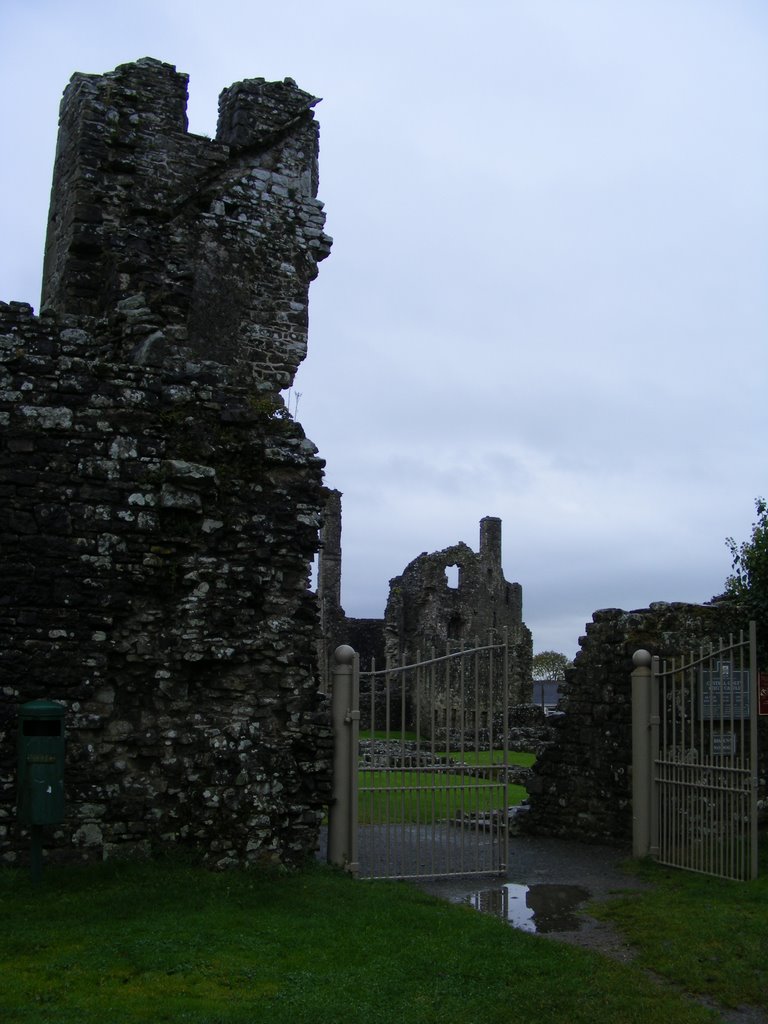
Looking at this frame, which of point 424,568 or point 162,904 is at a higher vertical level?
point 424,568

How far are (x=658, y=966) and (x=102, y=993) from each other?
11.3 ft

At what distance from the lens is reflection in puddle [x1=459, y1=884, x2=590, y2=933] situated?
26.7 ft

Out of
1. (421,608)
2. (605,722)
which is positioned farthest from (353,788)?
(421,608)

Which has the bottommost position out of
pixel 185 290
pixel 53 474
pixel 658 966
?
pixel 658 966

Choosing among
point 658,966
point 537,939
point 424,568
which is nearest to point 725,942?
point 658,966

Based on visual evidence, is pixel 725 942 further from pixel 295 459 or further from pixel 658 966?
pixel 295 459

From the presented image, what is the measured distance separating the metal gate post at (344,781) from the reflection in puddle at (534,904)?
3.52 ft

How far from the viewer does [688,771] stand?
10.9 m

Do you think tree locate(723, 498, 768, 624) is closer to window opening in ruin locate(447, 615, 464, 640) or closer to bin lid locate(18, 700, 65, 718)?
bin lid locate(18, 700, 65, 718)

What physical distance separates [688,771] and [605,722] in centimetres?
137

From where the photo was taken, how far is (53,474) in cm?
822

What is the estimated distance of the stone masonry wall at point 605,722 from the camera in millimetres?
11844

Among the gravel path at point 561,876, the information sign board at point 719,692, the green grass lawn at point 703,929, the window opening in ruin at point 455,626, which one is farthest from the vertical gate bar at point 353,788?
the window opening in ruin at point 455,626

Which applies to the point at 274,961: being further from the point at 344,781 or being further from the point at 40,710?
the point at 344,781
